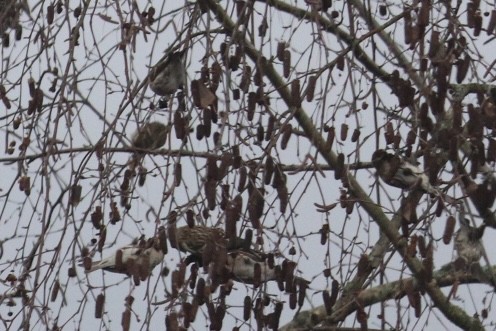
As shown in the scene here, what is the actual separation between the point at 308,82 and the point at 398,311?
64 centimetres

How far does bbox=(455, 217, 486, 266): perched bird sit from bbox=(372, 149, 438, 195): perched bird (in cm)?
12

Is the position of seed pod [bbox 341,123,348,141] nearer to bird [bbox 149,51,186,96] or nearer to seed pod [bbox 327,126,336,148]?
seed pod [bbox 327,126,336,148]

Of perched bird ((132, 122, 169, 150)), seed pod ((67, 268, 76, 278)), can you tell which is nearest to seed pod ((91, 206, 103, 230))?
Result: seed pod ((67, 268, 76, 278))

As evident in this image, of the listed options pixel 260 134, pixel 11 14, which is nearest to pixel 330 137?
pixel 260 134

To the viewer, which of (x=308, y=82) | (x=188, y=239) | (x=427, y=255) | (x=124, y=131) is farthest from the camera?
(x=188, y=239)

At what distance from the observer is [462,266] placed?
2.75 metres

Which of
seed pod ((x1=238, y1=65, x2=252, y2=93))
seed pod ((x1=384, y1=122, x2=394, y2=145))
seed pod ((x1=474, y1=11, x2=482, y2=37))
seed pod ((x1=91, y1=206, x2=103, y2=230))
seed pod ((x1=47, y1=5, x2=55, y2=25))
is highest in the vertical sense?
seed pod ((x1=47, y1=5, x2=55, y2=25))

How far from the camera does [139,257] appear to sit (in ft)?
9.25

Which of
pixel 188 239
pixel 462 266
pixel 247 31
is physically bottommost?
pixel 462 266

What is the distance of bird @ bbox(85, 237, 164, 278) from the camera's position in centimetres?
274

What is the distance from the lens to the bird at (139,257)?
9.00 ft

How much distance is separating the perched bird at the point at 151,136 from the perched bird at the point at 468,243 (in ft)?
3.01

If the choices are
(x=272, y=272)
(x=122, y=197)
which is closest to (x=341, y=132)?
(x=272, y=272)

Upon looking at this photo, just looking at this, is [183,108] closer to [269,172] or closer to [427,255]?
[269,172]
